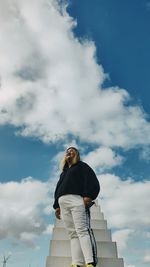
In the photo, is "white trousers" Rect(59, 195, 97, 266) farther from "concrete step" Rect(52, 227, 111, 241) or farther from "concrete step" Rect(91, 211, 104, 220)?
"concrete step" Rect(91, 211, 104, 220)

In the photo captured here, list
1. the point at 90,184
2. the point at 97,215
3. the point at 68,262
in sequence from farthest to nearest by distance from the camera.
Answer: the point at 97,215, the point at 68,262, the point at 90,184

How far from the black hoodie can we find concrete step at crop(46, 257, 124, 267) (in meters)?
2.11

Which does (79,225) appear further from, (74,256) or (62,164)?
A: (62,164)

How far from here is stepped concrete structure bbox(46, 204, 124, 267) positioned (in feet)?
22.0

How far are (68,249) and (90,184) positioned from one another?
298cm

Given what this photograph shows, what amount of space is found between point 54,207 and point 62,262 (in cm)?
185

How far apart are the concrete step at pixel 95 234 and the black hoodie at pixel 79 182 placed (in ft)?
8.15

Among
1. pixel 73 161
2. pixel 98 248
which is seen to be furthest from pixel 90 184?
pixel 98 248

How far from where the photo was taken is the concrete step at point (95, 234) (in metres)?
7.41

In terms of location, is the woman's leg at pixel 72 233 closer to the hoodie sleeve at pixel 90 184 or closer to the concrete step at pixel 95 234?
the hoodie sleeve at pixel 90 184

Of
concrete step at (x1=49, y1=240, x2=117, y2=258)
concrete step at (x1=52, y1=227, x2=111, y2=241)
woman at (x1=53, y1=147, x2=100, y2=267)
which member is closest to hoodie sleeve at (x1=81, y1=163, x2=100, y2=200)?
woman at (x1=53, y1=147, x2=100, y2=267)

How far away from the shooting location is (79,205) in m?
4.76

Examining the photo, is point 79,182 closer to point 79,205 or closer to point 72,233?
point 79,205

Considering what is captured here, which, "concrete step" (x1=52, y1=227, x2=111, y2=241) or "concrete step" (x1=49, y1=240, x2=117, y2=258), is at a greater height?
"concrete step" (x1=52, y1=227, x2=111, y2=241)
